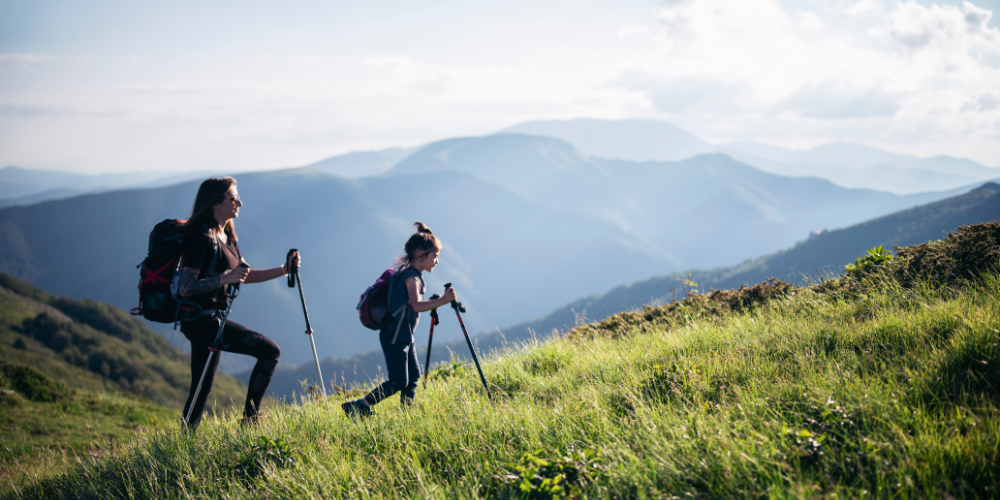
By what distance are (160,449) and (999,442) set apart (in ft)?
18.2

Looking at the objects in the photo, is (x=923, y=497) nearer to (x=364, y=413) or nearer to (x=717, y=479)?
(x=717, y=479)

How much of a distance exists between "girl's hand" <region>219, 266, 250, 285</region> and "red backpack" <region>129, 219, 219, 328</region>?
0.19 metres

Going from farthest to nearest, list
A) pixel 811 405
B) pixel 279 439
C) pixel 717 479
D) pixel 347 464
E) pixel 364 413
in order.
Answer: pixel 364 413, pixel 279 439, pixel 347 464, pixel 811 405, pixel 717 479

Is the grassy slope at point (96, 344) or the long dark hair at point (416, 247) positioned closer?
the long dark hair at point (416, 247)

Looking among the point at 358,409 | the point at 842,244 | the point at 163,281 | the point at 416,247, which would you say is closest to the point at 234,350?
the point at 163,281

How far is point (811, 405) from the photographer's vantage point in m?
2.96

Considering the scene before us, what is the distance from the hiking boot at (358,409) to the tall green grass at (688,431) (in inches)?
3.8

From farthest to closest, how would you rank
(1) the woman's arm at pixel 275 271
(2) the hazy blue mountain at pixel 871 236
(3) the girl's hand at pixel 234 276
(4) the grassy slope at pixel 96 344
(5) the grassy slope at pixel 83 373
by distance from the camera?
(2) the hazy blue mountain at pixel 871 236 < (4) the grassy slope at pixel 96 344 < (5) the grassy slope at pixel 83 373 < (1) the woman's arm at pixel 275 271 < (3) the girl's hand at pixel 234 276

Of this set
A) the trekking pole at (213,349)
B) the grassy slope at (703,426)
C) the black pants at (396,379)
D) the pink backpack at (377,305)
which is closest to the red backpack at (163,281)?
the trekking pole at (213,349)

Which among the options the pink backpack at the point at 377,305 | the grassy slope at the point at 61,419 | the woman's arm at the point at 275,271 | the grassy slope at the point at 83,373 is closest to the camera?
the pink backpack at the point at 377,305

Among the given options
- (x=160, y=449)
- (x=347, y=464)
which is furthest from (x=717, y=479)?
(x=160, y=449)

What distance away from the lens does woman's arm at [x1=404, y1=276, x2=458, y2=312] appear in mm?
4555

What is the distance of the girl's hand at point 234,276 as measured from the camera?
440 cm

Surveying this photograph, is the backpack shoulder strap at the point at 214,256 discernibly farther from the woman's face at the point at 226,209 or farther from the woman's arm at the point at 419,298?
the woman's arm at the point at 419,298
